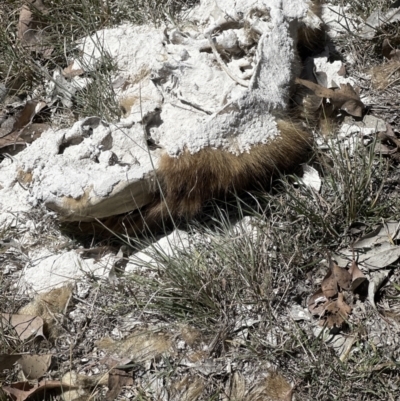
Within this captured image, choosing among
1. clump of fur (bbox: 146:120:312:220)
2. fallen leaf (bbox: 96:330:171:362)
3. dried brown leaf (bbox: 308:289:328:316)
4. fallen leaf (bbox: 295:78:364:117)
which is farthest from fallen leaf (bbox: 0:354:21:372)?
fallen leaf (bbox: 295:78:364:117)

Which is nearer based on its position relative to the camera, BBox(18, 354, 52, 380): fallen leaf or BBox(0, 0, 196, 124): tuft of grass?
BBox(18, 354, 52, 380): fallen leaf

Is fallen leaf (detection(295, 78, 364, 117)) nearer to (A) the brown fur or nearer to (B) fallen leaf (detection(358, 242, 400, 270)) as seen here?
(A) the brown fur

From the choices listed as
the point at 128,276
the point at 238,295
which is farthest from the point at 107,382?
the point at 238,295

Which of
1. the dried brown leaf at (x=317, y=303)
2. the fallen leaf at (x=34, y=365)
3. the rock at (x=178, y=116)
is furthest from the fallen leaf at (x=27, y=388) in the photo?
the dried brown leaf at (x=317, y=303)

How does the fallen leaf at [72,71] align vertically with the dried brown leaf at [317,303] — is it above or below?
above

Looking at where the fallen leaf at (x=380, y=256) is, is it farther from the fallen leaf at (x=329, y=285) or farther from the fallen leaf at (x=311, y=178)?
the fallen leaf at (x=311, y=178)

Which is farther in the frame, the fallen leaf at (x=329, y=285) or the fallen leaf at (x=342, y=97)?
the fallen leaf at (x=342, y=97)

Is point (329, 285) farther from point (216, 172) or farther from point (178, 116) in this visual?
point (178, 116)
